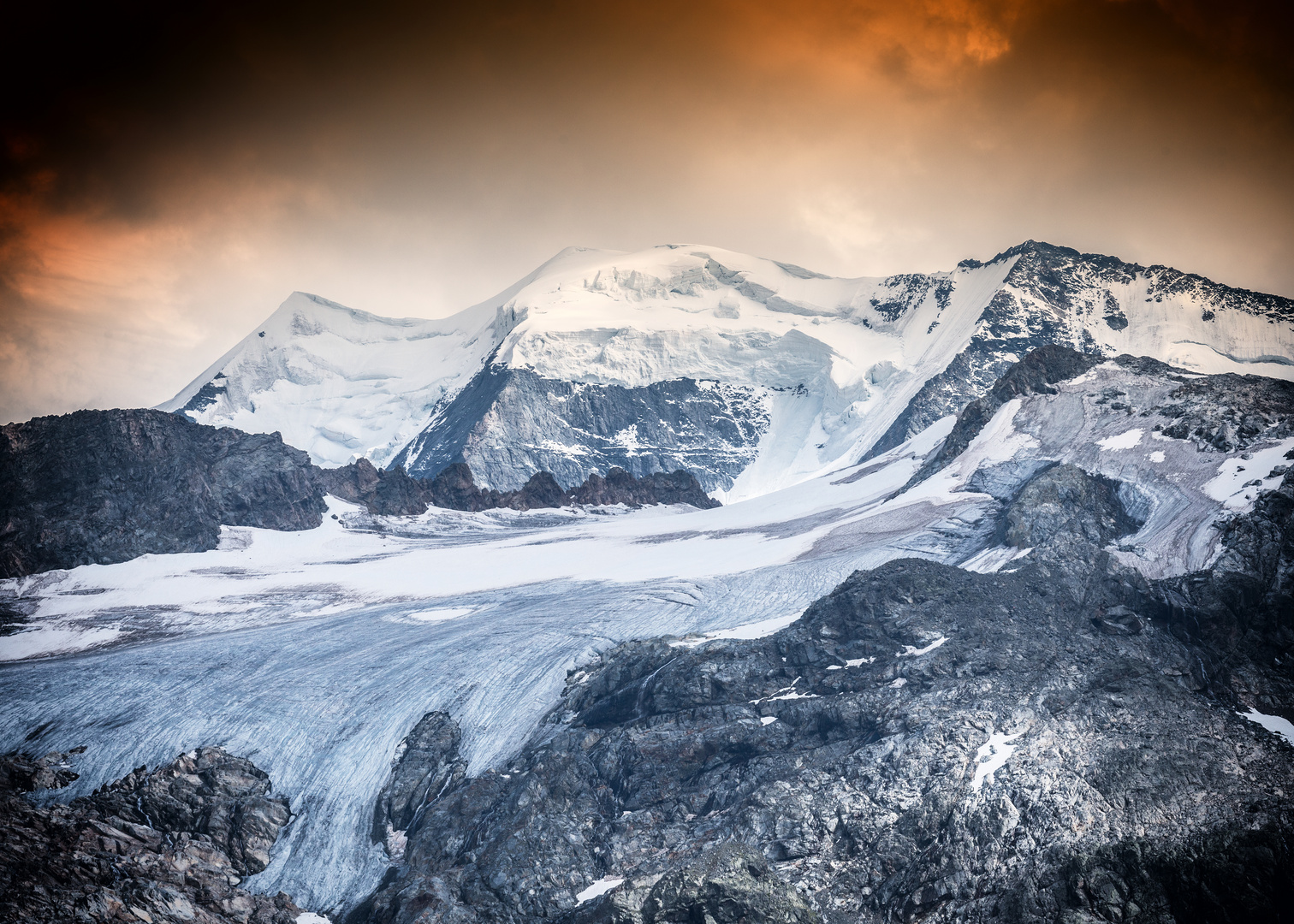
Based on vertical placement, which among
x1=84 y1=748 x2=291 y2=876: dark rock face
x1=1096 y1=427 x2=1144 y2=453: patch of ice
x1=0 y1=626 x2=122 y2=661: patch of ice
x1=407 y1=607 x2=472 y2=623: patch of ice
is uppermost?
x1=1096 y1=427 x2=1144 y2=453: patch of ice

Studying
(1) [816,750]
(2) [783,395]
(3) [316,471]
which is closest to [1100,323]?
(2) [783,395]

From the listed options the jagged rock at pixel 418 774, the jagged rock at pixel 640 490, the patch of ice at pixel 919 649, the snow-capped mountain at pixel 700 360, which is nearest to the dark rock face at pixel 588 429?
the snow-capped mountain at pixel 700 360

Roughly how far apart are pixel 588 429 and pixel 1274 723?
123994mm

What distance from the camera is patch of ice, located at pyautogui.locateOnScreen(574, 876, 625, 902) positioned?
80.3ft

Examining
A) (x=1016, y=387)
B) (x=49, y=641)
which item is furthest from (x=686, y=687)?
(x=1016, y=387)

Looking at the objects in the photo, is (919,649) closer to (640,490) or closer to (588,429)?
(640,490)

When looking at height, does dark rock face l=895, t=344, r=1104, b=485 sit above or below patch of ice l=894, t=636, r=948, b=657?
above

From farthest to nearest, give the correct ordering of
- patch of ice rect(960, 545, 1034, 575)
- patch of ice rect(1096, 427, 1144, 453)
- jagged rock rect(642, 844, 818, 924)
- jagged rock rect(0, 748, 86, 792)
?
patch of ice rect(1096, 427, 1144, 453) → patch of ice rect(960, 545, 1034, 575) → jagged rock rect(0, 748, 86, 792) → jagged rock rect(642, 844, 818, 924)

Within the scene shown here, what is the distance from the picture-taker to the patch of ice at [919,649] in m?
31.4

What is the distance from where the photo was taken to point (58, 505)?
55.6 metres

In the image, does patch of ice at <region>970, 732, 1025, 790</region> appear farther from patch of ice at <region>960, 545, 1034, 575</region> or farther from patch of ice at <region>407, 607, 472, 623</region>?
patch of ice at <region>407, 607, 472, 623</region>

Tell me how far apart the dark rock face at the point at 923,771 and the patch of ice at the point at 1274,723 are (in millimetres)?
409

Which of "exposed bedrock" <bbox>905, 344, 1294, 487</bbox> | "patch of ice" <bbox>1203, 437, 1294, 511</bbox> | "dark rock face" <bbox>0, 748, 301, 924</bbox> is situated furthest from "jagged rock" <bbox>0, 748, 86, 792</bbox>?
"exposed bedrock" <bbox>905, 344, 1294, 487</bbox>

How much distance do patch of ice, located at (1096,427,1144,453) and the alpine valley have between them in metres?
0.20
